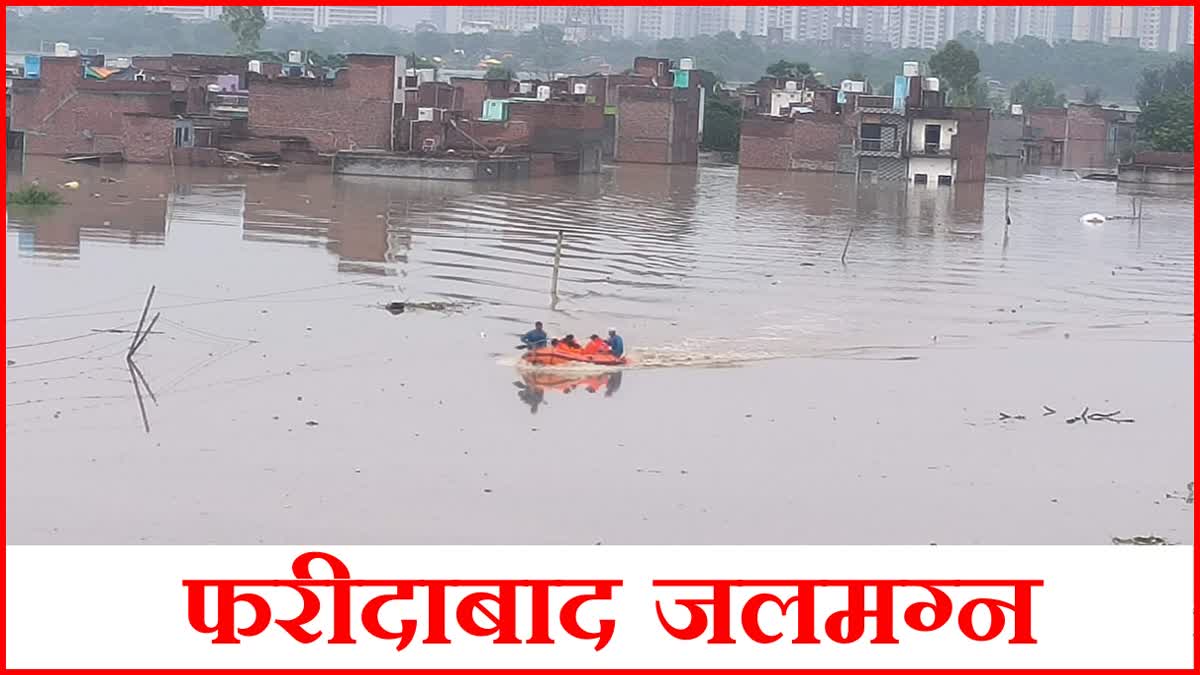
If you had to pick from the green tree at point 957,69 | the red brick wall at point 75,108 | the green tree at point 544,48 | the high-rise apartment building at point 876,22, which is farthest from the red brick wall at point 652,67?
the high-rise apartment building at point 876,22

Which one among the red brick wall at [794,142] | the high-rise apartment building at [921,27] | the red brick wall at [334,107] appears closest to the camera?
the red brick wall at [334,107]

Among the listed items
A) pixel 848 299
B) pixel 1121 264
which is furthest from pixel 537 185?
pixel 848 299

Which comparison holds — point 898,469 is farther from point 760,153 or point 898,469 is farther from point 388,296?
point 760,153

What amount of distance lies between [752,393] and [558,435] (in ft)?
6.28

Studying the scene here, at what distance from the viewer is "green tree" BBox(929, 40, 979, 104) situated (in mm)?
58531

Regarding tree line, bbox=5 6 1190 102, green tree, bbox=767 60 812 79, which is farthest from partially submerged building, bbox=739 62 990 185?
tree line, bbox=5 6 1190 102

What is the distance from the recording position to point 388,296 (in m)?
16.1

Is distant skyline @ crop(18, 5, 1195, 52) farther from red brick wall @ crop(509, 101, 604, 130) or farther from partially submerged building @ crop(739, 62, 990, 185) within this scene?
red brick wall @ crop(509, 101, 604, 130)

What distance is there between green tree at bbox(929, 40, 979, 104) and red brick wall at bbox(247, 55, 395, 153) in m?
28.0

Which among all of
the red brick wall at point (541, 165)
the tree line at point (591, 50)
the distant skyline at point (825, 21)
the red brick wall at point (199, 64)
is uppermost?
the distant skyline at point (825, 21)

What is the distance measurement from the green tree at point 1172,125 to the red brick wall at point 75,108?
22.8m

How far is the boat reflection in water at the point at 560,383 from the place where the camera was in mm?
11773

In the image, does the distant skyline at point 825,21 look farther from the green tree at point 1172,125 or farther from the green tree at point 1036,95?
the green tree at point 1172,125

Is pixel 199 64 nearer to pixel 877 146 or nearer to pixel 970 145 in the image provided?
pixel 877 146
